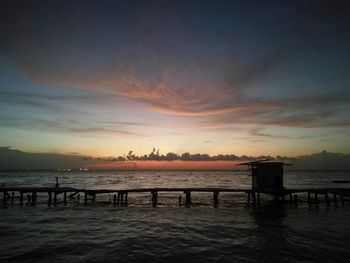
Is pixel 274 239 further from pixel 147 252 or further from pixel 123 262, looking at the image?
pixel 123 262

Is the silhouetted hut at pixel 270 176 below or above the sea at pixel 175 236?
above

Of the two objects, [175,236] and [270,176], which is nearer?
[175,236]

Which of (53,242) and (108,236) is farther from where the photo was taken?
(108,236)

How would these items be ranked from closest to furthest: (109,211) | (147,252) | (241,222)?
(147,252)
(241,222)
(109,211)

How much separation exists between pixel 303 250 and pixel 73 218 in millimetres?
19147

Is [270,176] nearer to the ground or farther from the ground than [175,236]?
farther from the ground

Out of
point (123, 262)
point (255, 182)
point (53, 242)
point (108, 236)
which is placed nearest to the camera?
point (123, 262)

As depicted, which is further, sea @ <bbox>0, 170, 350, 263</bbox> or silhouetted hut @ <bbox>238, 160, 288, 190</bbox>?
silhouetted hut @ <bbox>238, 160, 288, 190</bbox>

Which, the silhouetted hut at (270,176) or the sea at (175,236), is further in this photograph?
the silhouetted hut at (270,176)

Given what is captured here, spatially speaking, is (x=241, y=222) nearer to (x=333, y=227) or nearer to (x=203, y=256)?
(x=333, y=227)

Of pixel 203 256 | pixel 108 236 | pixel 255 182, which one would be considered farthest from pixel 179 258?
pixel 255 182

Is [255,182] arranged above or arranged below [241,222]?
above

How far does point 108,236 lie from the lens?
1897 cm

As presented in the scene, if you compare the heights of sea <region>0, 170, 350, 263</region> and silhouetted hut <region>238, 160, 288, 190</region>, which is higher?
silhouetted hut <region>238, 160, 288, 190</region>
